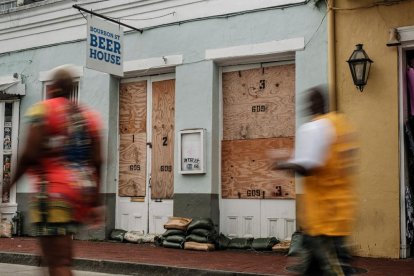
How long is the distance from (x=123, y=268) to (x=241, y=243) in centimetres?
248

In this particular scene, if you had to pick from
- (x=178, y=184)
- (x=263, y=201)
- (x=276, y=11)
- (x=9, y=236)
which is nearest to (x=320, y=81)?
(x=276, y=11)

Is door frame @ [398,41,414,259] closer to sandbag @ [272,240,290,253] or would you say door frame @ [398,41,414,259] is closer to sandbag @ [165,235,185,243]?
sandbag @ [272,240,290,253]

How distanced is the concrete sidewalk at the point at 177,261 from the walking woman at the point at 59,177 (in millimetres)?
3985

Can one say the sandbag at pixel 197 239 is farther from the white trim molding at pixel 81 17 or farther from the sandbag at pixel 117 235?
the white trim molding at pixel 81 17

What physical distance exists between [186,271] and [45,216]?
4.25 metres

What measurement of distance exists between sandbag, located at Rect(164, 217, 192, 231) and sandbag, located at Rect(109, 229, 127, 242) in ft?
4.43

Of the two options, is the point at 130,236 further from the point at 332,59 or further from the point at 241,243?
the point at 332,59

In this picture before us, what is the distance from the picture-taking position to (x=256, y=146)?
35.1 feet

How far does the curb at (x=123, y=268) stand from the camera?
8.05 m

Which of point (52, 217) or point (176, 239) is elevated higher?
point (52, 217)

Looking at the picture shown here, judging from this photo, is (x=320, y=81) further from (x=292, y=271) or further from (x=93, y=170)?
(x=93, y=170)

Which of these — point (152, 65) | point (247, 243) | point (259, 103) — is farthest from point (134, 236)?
point (259, 103)

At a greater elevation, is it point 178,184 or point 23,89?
point 23,89

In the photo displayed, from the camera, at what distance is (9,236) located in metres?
12.9
